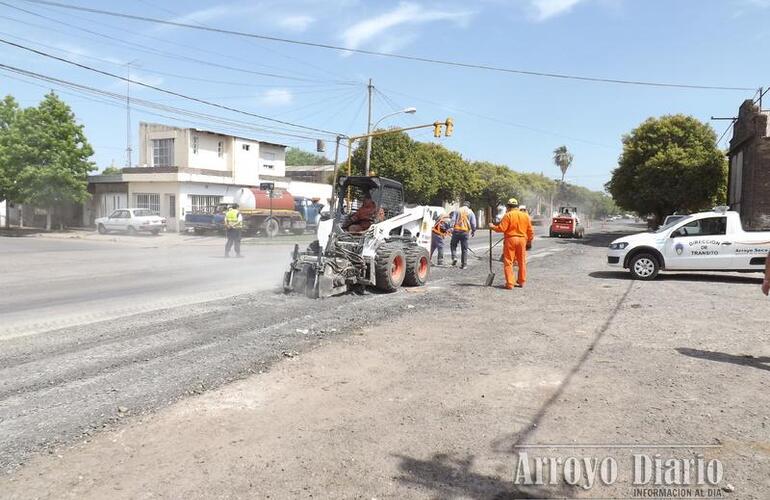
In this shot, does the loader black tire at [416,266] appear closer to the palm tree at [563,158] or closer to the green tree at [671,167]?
the green tree at [671,167]

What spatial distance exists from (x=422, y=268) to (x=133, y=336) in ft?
20.4

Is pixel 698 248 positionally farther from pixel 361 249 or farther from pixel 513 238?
pixel 361 249

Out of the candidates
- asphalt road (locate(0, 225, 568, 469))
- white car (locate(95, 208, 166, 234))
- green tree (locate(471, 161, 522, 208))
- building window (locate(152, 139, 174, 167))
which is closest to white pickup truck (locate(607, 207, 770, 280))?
asphalt road (locate(0, 225, 568, 469))

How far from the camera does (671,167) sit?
102 feet

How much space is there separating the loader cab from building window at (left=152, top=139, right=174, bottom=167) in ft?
101

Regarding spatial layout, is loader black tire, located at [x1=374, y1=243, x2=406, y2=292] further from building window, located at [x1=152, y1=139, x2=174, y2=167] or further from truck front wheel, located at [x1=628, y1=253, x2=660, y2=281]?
building window, located at [x1=152, y1=139, x2=174, y2=167]

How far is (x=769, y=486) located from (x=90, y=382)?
5.16 meters

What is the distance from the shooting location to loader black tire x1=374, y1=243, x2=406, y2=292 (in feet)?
32.8

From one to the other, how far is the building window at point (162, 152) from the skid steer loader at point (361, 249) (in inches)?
1210

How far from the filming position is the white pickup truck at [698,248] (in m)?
12.1

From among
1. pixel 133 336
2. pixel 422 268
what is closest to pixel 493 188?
pixel 422 268

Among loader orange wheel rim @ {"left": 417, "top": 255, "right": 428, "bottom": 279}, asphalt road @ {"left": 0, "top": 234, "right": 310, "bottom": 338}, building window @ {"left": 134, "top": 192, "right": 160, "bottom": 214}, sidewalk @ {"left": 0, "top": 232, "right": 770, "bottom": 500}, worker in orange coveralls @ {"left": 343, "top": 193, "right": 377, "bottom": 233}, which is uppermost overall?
building window @ {"left": 134, "top": 192, "right": 160, "bottom": 214}

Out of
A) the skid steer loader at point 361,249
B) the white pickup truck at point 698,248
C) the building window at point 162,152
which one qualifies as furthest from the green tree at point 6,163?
the white pickup truck at point 698,248

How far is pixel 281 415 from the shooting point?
14.3 feet
